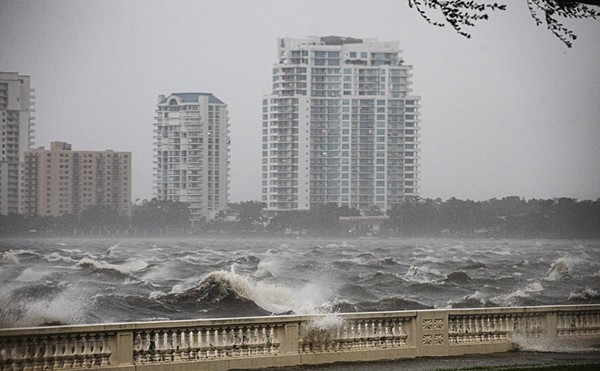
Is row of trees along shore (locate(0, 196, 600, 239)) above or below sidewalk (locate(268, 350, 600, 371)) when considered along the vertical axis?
above

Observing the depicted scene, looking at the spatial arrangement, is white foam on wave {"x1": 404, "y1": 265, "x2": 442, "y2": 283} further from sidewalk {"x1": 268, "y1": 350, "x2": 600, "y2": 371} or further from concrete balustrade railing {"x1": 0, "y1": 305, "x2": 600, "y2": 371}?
sidewalk {"x1": 268, "y1": 350, "x2": 600, "y2": 371}

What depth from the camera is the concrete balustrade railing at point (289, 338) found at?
9.83m

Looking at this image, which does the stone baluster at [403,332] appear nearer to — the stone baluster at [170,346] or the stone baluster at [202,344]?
the stone baluster at [202,344]

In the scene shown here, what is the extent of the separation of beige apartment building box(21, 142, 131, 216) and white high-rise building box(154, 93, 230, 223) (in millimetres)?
759

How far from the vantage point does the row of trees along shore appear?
1739 cm

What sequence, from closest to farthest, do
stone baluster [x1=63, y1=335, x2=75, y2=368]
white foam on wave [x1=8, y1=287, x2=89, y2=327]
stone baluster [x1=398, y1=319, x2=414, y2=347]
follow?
stone baluster [x1=63, y1=335, x2=75, y2=368] → stone baluster [x1=398, y1=319, x2=414, y2=347] → white foam on wave [x1=8, y1=287, x2=89, y2=327]

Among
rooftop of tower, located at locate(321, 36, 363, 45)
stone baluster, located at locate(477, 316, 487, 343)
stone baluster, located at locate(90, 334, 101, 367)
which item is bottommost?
stone baluster, located at locate(477, 316, 487, 343)

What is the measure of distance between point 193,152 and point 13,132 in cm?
369

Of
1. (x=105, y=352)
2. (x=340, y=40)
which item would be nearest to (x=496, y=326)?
(x=105, y=352)

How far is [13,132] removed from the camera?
16.3 metres

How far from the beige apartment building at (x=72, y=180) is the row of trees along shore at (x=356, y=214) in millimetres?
185

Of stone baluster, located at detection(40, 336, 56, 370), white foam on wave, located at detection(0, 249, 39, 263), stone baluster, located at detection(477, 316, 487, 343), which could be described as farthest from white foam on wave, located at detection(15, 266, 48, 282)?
stone baluster, located at detection(477, 316, 487, 343)

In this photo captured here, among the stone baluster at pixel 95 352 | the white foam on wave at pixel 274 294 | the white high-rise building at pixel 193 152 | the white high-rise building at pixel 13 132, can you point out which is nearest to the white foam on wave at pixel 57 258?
the white high-rise building at pixel 13 132

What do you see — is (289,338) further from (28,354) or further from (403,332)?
(28,354)
